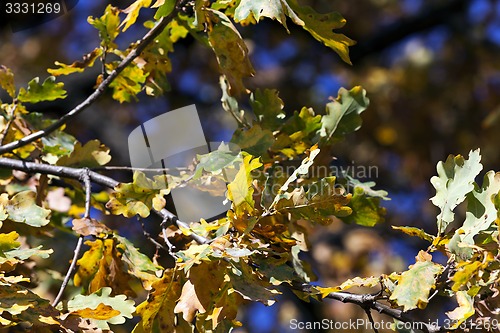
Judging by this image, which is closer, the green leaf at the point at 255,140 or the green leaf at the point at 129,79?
the green leaf at the point at 255,140

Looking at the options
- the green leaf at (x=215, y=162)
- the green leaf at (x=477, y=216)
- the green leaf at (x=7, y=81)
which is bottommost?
the green leaf at (x=477, y=216)

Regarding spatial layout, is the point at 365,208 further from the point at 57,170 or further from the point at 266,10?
the point at 57,170

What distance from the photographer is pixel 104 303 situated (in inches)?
46.5

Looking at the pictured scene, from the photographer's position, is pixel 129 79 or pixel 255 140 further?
pixel 129 79

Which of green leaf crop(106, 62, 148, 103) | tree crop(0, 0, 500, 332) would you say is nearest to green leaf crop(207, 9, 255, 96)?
tree crop(0, 0, 500, 332)

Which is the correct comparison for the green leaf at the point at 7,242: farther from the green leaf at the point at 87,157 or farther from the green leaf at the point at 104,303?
the green leaf at the point at 87,157

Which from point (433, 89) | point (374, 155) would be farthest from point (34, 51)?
point (433, 89)

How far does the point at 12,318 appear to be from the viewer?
41.0 inches

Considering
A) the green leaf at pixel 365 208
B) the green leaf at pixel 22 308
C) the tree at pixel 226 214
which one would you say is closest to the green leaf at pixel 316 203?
the tree at pixel 226 214

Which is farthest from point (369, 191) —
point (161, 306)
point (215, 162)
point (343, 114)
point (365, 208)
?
point (161, 306)

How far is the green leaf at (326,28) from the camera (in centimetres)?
124

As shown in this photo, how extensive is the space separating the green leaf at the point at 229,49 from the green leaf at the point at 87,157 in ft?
0.99

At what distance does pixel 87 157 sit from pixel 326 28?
0.53 meters

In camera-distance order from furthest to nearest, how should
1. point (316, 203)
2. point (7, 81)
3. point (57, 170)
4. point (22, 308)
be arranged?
point (7, 81) → point (57, 170) → point (316, 203) → point (22, 308)
